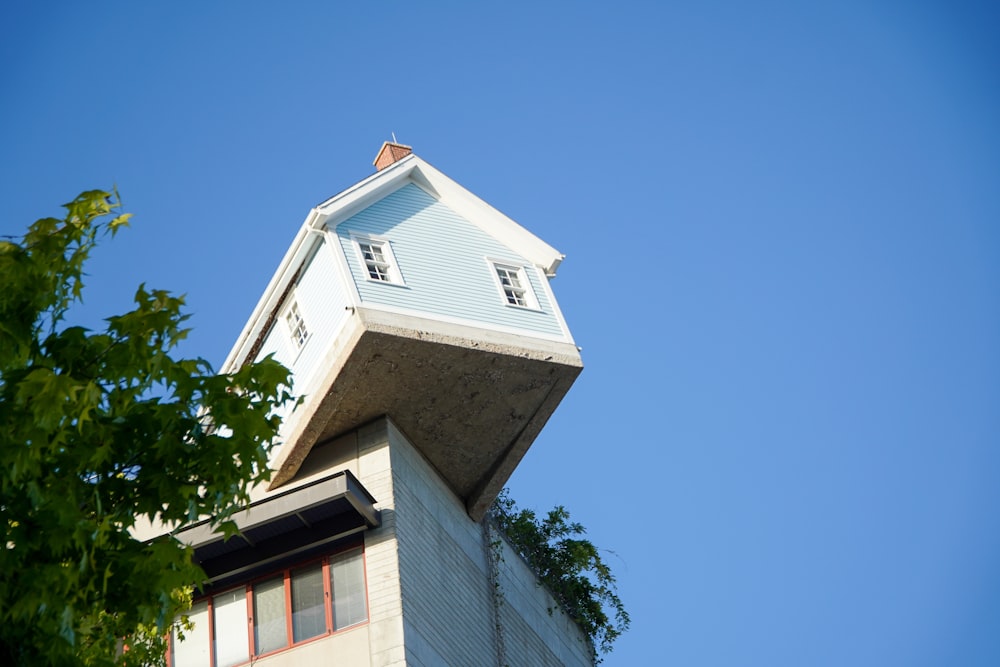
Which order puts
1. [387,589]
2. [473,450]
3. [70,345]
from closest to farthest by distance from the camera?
1. [70,345]
2. [387,589]
3. [473,450]

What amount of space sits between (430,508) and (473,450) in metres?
1.62

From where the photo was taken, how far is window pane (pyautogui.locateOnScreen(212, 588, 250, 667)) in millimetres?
23688

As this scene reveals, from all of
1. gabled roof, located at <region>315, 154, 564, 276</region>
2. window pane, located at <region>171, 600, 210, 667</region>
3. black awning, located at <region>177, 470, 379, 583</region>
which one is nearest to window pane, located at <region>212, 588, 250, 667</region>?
window pane, located at <region>171, 600, 210, 667</region>

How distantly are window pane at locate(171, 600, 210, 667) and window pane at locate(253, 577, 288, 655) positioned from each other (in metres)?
1.00

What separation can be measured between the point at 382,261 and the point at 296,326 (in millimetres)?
2122

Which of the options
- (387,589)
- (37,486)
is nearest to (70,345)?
(37,486)

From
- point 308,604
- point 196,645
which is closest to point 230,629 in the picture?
point 196,645

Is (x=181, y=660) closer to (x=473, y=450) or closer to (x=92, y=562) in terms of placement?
(x=473, y=450)

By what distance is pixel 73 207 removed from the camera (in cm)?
1070

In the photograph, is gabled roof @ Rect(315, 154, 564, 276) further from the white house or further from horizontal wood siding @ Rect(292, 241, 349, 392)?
horizontal wood siding @ Rect(292, 241, 349, 392)

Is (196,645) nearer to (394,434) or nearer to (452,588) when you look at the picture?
(452,588)

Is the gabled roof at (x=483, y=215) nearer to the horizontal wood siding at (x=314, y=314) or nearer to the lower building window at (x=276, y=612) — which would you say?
the horizontal wood siding at (x=314, y=314)

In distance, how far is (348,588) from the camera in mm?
23406

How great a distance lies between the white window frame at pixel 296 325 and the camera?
2570 centimetres
